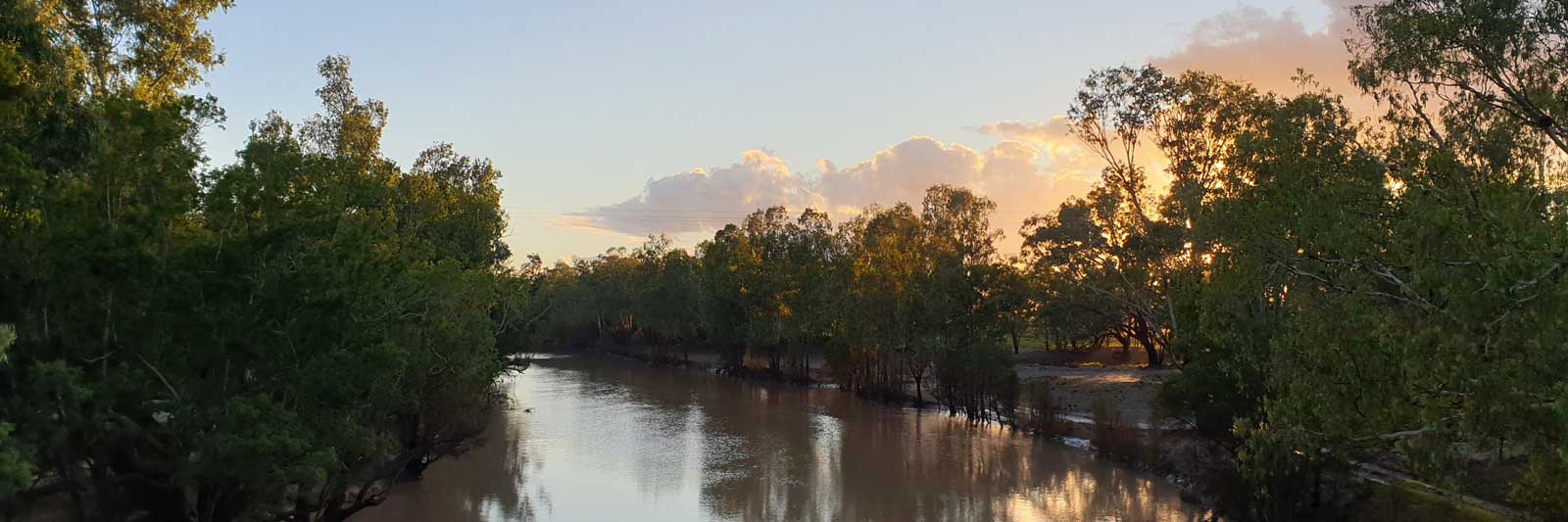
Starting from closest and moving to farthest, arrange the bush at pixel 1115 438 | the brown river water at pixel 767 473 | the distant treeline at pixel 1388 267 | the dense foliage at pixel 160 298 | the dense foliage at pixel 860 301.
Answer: the distant treeline at pixel 1388 267 < the dense foliage at pixel 160 298 < the brown river water at pixel 767 473 < the bush at pixel 1115 438 < the dense foliage at pixel 860 301

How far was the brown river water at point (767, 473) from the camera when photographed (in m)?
31.1

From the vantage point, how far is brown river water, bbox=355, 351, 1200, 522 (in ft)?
102

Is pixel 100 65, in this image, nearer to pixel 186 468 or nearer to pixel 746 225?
pixel 186 468

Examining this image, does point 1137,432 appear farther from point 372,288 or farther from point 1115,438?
point 372,288

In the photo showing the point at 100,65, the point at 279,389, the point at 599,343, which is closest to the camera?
the point at 279,389

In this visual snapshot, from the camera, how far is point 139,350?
1738 cm

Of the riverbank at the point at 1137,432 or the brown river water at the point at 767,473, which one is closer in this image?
the riverbank at the point at 1137,432

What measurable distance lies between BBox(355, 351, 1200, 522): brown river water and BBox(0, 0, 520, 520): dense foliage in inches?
439

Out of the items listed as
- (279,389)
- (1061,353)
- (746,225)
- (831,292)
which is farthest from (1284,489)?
(746,225)

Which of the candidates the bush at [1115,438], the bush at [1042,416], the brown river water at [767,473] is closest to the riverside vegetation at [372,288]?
the brown river water at [767,473]

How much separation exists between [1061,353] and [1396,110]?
67.5 metres

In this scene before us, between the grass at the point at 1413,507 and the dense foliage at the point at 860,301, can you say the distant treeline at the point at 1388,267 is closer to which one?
the grass at the point at 1413,507

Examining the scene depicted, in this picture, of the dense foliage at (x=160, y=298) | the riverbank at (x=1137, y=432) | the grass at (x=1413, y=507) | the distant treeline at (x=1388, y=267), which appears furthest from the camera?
the riverbank at (x=1137, y=432)

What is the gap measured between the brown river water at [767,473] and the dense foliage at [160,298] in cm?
1114
